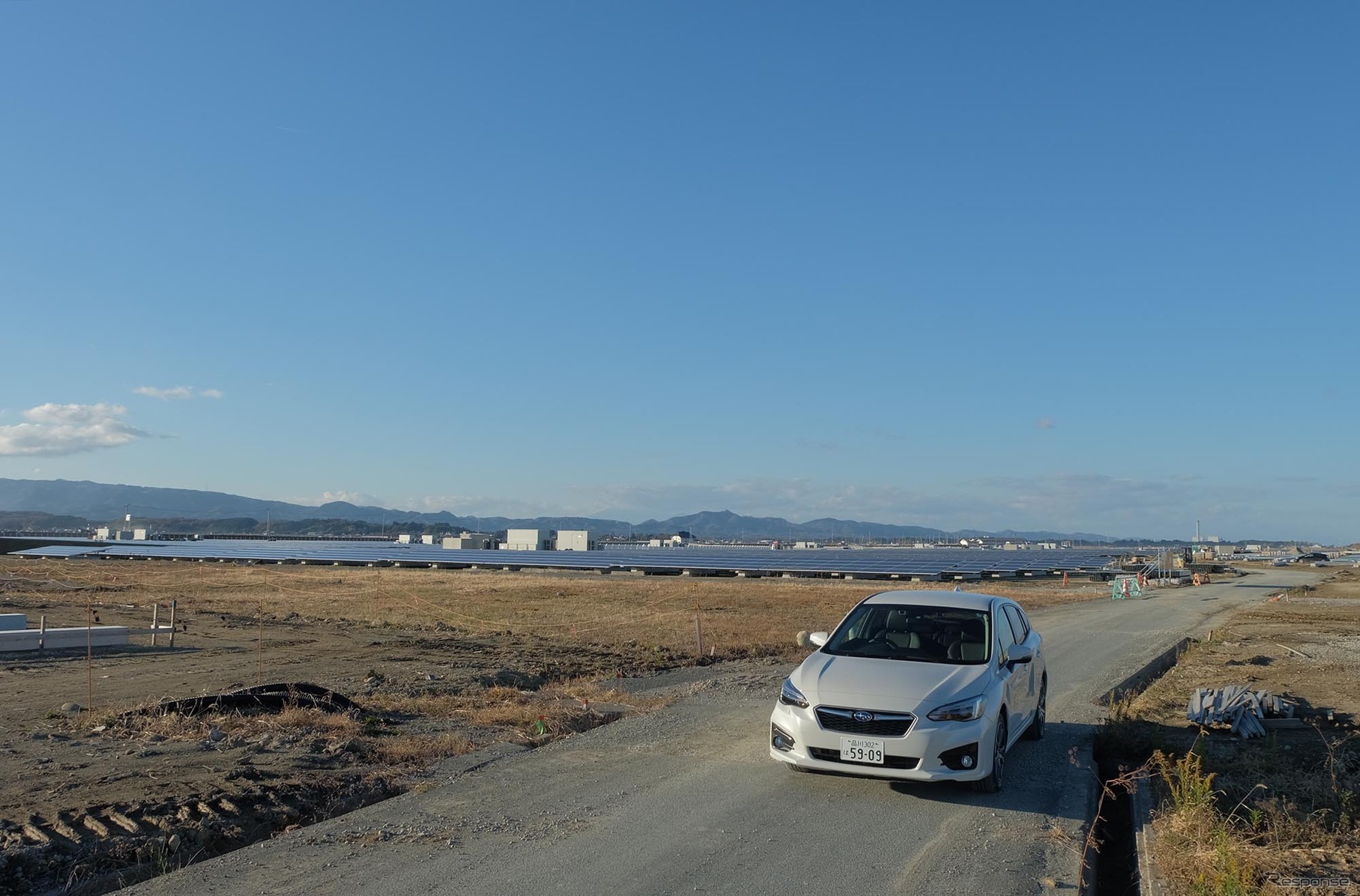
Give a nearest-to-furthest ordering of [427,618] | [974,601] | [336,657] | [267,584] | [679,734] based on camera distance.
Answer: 1. [974,601]
2. [679,734]
3. [336,657]
4. [427,618]
5. [267,584]

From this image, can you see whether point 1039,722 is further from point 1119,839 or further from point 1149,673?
point 1149,673

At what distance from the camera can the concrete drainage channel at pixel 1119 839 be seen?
6480mm

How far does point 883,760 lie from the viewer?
24.7ft

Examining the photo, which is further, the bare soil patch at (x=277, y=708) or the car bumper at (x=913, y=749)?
the car bumper at (x=913, y=749)

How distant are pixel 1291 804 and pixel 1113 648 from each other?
14.9 m

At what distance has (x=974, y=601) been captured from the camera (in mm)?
9672

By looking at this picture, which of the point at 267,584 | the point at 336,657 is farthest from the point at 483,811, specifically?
the point at 267,584

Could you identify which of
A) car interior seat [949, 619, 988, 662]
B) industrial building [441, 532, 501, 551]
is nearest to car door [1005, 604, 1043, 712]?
car interior seat [949, 619, 988, 662]

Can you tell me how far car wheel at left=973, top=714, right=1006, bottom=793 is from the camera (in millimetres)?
8055

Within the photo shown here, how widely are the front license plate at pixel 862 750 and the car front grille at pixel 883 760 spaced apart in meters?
0.02

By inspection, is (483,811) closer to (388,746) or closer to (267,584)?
A: (388,746)

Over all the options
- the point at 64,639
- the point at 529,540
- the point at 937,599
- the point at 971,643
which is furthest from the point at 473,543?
the point at 971,643

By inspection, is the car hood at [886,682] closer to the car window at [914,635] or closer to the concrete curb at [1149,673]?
the car window at [914,635]

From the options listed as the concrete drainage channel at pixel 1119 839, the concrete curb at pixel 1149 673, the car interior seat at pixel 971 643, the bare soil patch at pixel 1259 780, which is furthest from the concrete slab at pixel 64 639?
the bare soil patch at pixel 1259 780
